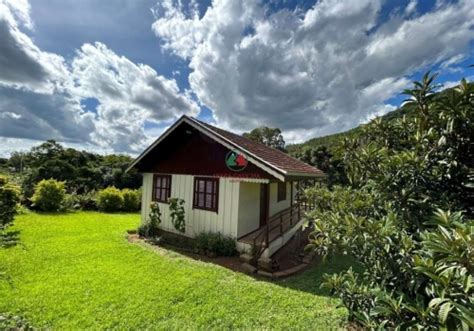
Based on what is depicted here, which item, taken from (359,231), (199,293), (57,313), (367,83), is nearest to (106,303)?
(57,313)

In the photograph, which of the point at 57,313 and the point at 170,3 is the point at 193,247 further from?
the point at 170,3

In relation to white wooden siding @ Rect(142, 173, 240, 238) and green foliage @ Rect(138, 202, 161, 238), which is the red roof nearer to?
white wooden siding @ Rect(142, 173, 240, 238)

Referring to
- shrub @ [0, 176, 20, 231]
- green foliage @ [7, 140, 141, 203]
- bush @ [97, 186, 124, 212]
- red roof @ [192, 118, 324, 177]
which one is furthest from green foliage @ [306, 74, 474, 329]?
green foliage @ [7, 140, 141, 203]

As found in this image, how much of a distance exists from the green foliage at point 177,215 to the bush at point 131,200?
1086cm

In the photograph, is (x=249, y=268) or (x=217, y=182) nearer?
(x=249, y=268)

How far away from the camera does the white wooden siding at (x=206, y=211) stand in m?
8.75

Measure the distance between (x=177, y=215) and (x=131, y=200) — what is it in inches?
446

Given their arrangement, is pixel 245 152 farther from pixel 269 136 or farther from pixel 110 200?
pixel 269 136

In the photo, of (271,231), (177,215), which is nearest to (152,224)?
(177,215)

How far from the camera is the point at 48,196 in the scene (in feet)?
52.6

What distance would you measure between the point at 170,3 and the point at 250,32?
11.7ft

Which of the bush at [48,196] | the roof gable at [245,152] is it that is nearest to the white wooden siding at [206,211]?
the roof gable at [245,152]

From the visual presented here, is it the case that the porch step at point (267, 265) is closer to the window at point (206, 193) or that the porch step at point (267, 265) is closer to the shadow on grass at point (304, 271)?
the shadow on grass at point (304, 271)

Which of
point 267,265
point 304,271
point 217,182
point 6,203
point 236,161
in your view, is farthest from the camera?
point 217,182
